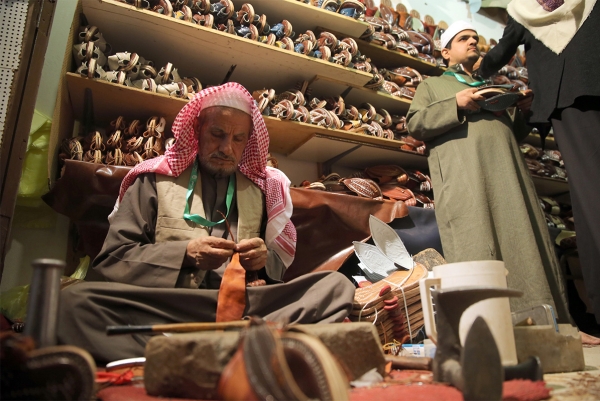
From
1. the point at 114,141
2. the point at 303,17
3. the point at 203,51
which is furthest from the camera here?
the point at 303,17

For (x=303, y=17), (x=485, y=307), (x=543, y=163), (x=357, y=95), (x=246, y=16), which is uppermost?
(x=303, y=17)

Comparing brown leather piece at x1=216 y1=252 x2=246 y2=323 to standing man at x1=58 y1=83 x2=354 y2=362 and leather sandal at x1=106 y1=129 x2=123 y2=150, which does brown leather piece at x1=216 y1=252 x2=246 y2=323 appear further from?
leather sandal at x1=106 y1=129 x2=123 y2=150

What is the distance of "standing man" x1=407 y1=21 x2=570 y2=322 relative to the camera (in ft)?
7.23

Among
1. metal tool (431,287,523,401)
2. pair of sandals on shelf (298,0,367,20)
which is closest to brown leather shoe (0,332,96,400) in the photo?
metal tool (431,287,523,401)

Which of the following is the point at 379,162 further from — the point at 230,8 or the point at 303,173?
the point at 230,8

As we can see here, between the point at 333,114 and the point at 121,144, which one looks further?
the point at 333,114

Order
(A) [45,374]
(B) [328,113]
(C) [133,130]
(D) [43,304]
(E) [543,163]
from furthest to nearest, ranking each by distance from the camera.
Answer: (E) [543,163], (B) [328,113], (C) [133,130], (D) [43,304], (A) [45,374]

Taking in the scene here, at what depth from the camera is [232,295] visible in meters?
1.39

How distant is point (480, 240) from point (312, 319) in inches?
49.1

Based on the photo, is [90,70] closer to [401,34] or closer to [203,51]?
[203,51]

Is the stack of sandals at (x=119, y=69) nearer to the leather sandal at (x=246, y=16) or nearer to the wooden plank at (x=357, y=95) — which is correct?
the leather sandal at (x=246, y=16)

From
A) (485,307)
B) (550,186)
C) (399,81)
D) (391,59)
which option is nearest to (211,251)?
(485,307)

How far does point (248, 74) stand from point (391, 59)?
1.37 metres

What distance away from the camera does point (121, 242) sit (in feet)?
4.89
